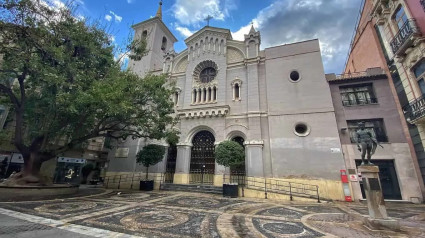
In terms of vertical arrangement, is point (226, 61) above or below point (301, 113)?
above

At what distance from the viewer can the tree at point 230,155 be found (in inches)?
481

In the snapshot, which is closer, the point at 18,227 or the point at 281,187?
the point at 18,227

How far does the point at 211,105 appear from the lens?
17.0 meters

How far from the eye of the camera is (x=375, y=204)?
229 inches

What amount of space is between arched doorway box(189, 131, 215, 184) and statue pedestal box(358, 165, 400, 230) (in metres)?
10.8

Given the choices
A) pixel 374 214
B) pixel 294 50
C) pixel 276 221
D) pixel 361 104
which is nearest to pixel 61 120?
pixel 276 221

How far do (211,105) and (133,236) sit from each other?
1339 centimetres

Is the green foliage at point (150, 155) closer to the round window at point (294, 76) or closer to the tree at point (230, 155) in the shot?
the tree at point (230, 155)

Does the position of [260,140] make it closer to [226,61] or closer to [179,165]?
[179,165]

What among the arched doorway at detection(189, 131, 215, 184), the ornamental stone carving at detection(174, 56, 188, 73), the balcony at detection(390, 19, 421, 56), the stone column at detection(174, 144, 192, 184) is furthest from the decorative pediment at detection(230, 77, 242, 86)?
the balcony at detection(390, 19, 421, 56)

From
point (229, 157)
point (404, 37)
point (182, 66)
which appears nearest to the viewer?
point (404, 37)

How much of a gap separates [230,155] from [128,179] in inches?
393

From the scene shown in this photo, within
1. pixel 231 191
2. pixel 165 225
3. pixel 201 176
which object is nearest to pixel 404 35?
pixel 231 191

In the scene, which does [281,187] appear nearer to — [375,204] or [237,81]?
[375,204]
